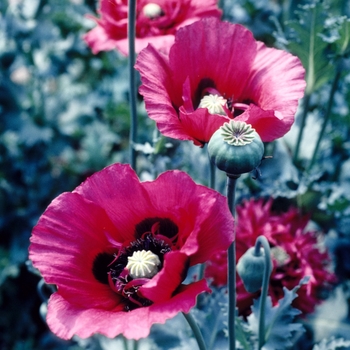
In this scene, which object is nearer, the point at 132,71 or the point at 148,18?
the point at 132,71

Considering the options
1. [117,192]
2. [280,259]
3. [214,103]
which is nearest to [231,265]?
[117,192]

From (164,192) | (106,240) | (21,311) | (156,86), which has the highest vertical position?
(156,86)

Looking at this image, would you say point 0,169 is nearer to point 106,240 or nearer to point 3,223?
point 3,223

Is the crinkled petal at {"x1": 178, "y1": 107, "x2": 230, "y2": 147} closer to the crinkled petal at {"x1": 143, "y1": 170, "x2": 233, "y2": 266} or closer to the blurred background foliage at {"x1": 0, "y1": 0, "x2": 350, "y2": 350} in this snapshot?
the crinkled petal at {"x1": 143, "y1": 170, "x2": 233, "y2": 266}

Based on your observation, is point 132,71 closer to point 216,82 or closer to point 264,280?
point 216,82

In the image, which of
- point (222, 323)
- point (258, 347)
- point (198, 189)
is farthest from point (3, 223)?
point (198, 189)

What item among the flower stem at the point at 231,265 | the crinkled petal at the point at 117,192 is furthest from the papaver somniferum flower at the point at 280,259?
the crinkled petal at the point at 117,192

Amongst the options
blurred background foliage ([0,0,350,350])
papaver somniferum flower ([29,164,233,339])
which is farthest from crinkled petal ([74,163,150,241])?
blurred background foliage ([0,0,350,350])
